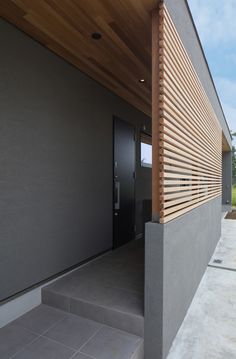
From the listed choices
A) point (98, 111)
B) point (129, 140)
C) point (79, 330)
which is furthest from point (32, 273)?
point (129, 140)

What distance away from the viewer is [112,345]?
1.88 meters

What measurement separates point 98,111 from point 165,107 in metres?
1.85

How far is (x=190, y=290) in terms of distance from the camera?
277 cm

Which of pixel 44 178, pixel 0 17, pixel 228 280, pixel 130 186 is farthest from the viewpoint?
pixel 130 186

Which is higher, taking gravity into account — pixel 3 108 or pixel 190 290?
pixel 3 108

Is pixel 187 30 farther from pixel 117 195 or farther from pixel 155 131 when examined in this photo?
pixel 117 195

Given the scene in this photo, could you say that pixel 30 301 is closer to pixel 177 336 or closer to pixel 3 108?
pixel 177 336

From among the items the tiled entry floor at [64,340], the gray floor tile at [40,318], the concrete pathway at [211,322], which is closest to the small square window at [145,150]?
the concrete pathway at [211,322]

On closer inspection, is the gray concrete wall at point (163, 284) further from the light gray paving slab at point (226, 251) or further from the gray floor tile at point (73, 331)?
the light gray paving slab at point (226, 251)

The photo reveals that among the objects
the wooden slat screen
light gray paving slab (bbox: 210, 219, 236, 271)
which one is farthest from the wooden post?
light gray paving slab (bbox: 210, 219, 236, 271)

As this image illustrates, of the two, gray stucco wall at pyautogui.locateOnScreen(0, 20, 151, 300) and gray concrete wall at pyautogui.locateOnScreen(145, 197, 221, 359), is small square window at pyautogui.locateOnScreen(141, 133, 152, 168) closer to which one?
gray stucco wall at pyautogui.locateOnScreen(0, 20, 151, 300)

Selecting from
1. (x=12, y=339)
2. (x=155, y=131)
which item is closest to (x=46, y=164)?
(x=155, y=131)

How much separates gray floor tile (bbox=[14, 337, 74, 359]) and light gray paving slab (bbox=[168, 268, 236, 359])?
80 centimetres

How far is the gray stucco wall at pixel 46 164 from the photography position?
7.38ft
